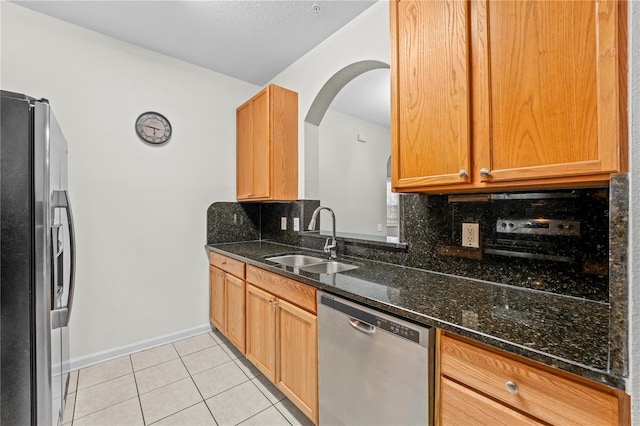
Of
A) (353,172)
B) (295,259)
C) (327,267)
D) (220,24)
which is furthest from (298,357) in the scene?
(353,172)

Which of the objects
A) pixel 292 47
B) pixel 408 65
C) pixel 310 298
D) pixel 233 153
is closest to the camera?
pixel 408 65

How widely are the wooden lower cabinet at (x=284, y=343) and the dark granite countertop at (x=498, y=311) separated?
0.27 m

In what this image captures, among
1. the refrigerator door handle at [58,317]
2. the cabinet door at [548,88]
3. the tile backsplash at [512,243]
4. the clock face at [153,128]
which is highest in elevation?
the clock face at [153,128]

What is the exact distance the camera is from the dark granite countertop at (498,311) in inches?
27.6

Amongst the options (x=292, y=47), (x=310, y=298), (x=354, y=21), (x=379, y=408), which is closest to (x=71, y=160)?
(x=292, y=47)

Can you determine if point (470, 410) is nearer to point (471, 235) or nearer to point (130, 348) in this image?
point (471, 235)

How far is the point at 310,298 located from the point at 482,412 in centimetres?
83

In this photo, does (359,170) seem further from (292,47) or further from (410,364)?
(410,364)

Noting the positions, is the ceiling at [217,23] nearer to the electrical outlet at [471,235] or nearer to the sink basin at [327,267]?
the electrical outlet at [471,235]

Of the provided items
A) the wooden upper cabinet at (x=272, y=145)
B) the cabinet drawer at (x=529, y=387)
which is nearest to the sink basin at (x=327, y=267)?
the wooden upper cabinet at (x=272, y=145)

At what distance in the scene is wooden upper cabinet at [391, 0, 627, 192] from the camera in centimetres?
80

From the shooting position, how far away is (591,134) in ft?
2.72

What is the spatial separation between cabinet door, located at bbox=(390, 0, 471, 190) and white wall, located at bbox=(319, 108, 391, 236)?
246 centimetres

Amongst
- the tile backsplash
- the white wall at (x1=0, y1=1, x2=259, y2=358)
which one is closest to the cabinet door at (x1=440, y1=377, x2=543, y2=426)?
the tile backsplash
